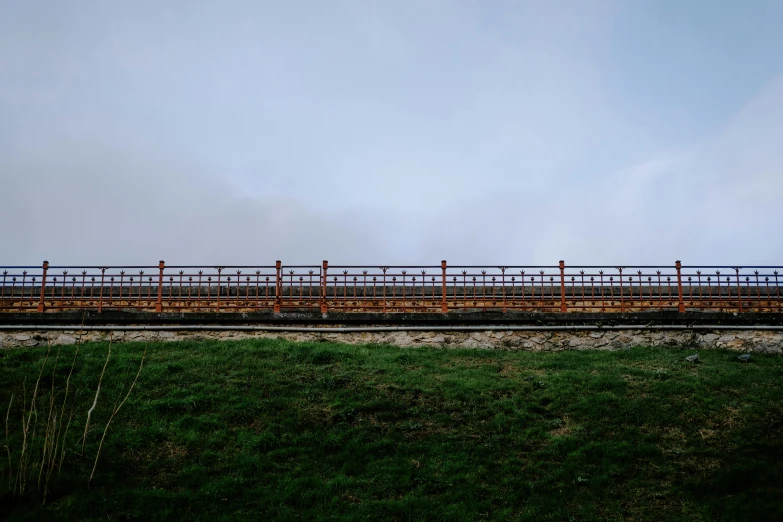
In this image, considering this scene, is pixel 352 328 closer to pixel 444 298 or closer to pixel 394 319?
pixel 394 319

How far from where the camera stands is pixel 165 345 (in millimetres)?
15109

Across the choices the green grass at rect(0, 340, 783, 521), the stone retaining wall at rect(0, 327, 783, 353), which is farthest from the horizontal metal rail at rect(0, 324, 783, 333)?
the green grass at rect(0, 340, 783, 521)

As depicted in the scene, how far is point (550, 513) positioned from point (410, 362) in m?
5.86

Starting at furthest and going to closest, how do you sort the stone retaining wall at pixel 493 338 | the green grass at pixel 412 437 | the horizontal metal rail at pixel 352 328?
the horizontal metal rail at pixel 352 328 → the stone retaining wall at pixel 493 338 → the green grass at pixel 412 437

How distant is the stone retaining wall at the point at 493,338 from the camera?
617 inches

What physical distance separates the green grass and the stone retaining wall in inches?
45.9

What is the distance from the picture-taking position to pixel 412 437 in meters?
10.8

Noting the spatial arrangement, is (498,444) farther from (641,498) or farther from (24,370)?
(24,370)

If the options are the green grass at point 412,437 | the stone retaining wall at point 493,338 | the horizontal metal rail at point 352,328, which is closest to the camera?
Result: the green grass at point 412,437

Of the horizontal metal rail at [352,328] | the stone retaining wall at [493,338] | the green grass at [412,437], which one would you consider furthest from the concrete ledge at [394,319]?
the green grass at [412,437]

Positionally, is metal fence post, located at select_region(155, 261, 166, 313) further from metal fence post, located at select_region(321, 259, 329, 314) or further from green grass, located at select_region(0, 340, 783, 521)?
metal fence post, located at select_region(321, 259, 329, 314)

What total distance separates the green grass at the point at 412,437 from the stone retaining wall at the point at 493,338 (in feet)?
3.82

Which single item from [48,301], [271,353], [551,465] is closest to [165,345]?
[271,353]

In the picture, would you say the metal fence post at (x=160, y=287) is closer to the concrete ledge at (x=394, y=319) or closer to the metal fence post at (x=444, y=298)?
the concrete ledge at (x=394, y=319)
